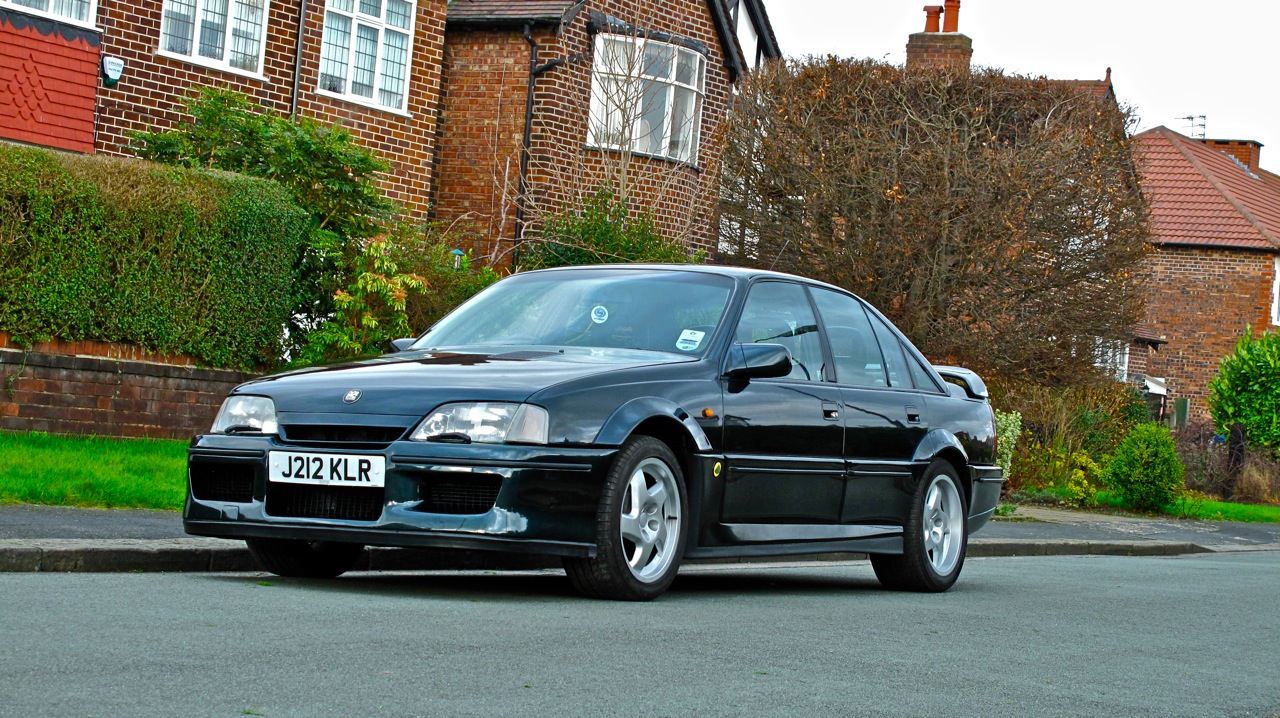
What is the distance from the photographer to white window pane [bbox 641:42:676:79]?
27.9 meters

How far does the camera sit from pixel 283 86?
23562mm

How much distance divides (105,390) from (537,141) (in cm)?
1186

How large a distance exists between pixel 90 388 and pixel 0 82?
5.76 meters

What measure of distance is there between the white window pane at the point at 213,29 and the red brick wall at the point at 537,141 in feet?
16.4

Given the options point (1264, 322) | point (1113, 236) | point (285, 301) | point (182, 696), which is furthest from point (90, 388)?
point (1264, 322)

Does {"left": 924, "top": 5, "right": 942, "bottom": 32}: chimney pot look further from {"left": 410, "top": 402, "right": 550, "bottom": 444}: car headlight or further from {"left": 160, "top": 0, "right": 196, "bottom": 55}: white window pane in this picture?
{"left": 410, "top": 402, "right": 550, "bottom": 444}: car headlight

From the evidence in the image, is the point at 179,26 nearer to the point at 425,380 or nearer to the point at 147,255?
the point at 147,255

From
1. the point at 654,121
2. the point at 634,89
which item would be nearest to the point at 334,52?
the point at 634,89

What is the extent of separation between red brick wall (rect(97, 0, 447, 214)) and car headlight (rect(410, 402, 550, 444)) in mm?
15199

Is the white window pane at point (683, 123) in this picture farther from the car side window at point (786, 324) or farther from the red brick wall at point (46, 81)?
the car side window at point (786, 324)

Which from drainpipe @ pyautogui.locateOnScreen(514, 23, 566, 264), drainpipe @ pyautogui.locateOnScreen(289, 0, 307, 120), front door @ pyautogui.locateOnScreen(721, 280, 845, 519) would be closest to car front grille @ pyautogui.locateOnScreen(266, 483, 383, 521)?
front door @ pyautogui.locateOnScreen(721, 280, 845, 519)

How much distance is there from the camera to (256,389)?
7.88m

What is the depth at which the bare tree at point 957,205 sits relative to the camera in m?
23.1

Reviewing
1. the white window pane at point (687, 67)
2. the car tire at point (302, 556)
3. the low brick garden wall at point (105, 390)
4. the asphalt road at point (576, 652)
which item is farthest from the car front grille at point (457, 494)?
the white window pane at point (687, 67)
